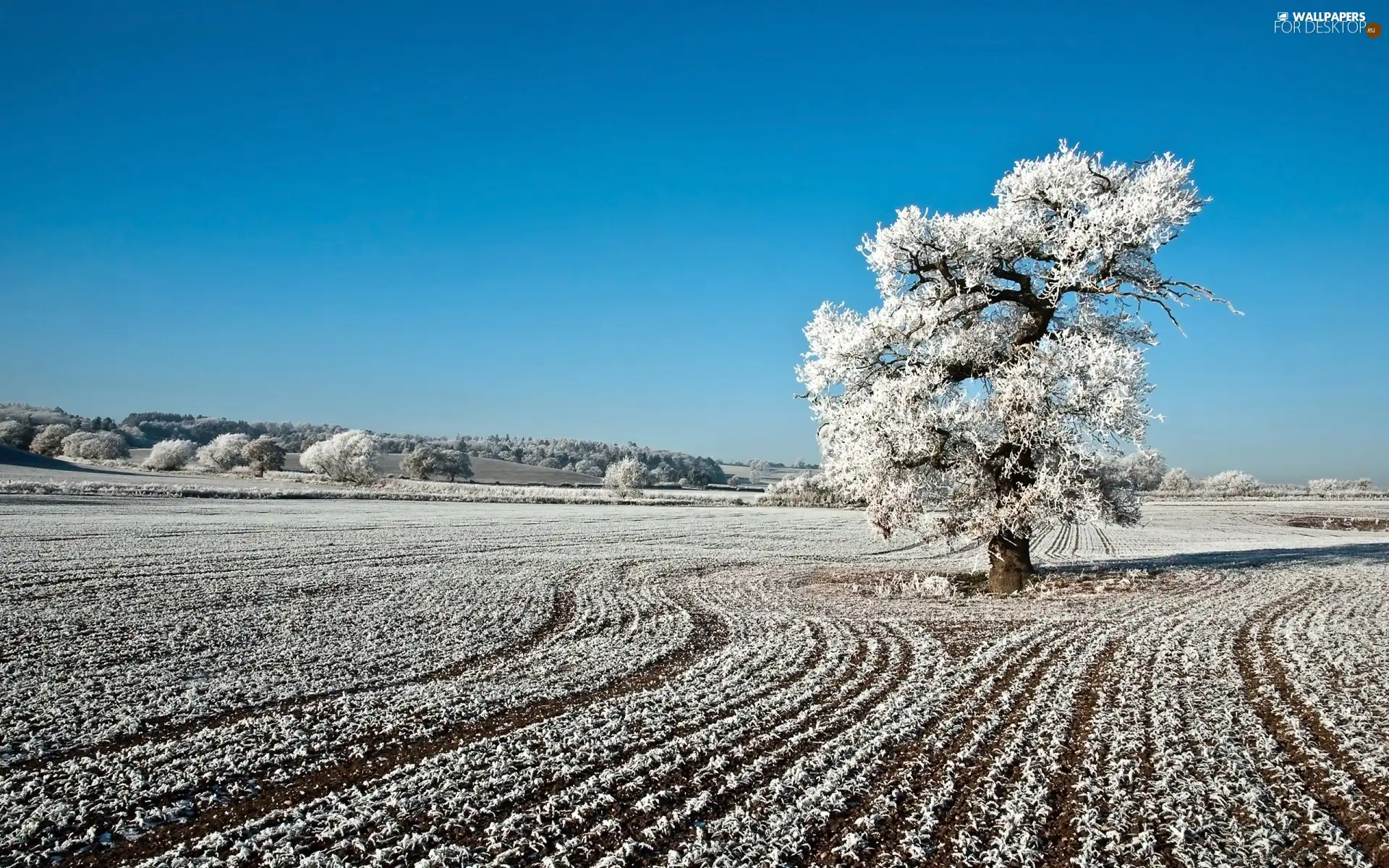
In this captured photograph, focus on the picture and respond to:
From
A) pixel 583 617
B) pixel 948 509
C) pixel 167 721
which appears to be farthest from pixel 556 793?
pixel 948 509

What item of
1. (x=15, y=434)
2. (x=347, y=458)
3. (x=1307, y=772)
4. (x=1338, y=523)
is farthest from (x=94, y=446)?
(x=1338, y=523)

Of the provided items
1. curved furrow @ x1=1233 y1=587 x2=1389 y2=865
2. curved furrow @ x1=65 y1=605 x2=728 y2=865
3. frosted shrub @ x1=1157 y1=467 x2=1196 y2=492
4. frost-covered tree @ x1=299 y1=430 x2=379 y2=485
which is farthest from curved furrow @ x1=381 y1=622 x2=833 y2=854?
frosted shrub @ x1=1157 y1=467 x2=1196 y2=492

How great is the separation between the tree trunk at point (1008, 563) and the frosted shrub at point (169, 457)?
399ft

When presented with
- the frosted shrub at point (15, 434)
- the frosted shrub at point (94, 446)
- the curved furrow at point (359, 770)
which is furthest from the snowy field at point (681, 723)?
the frosted shrub at point (15, 434)

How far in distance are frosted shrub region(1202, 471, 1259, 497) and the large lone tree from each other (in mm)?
118221

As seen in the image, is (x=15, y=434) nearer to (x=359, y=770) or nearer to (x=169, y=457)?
(x=169, y=457)

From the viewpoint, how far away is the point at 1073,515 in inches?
720

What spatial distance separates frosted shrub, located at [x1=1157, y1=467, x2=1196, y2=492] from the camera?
12494 cm

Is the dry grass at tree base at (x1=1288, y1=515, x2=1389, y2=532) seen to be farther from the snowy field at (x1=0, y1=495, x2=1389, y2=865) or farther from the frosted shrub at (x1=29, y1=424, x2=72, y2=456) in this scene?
the frosted shrub at (x1=29, y1=424, x2=72, y2=456)

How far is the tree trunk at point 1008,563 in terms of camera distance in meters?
19.8

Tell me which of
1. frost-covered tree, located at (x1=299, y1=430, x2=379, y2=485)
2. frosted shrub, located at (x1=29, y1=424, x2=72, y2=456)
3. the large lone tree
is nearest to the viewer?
the large lone tree

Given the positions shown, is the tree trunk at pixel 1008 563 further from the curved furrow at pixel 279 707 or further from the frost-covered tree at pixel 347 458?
the frost-covered tree at pixel 347 458

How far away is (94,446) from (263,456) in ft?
110

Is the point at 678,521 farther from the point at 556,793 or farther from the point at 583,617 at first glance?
the point at 556,793
